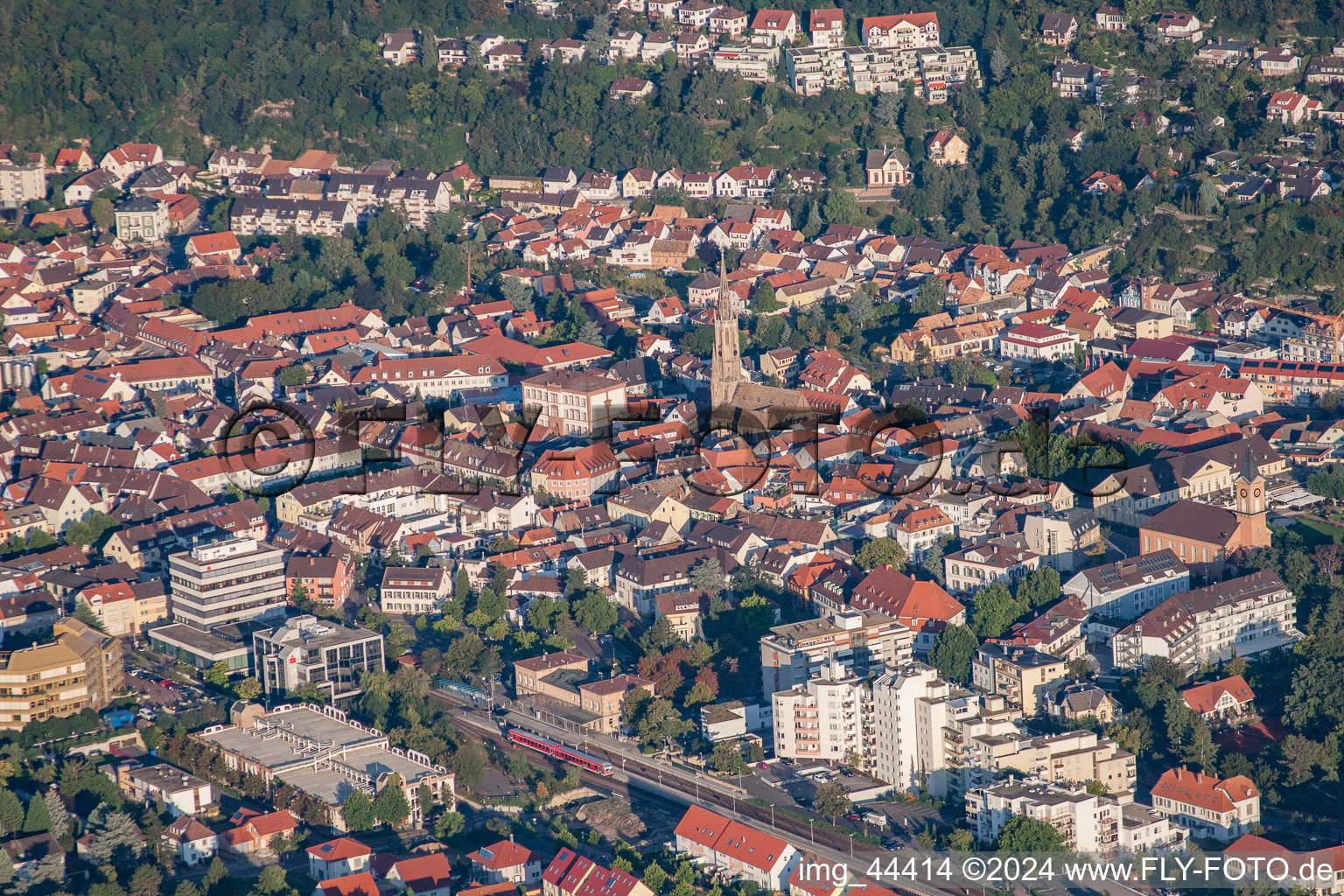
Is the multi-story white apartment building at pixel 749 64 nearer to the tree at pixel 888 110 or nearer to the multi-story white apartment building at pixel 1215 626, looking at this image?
the tree at pixel 888 110

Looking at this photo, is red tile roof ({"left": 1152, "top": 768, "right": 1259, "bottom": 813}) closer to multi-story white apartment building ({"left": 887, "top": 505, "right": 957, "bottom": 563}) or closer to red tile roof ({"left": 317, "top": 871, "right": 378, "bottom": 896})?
multi-story white apartment building ({"left": 887, "top": 505, "right": 957, "bottom": 563})

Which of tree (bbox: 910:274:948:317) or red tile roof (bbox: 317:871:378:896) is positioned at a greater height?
tree (bbox: 910:274:948:317)

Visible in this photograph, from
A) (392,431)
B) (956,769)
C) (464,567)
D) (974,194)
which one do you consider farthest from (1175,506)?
(974,194)

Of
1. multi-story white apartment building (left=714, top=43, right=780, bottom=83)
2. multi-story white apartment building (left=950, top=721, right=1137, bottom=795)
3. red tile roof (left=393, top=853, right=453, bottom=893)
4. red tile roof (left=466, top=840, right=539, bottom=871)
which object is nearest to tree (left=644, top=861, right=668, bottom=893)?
red tile roof (left=466, top=840, right=539, bottom=871)

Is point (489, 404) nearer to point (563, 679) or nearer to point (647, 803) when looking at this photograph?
point (563, 679)

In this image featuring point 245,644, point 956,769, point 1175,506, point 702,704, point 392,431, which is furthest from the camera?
point 392,431

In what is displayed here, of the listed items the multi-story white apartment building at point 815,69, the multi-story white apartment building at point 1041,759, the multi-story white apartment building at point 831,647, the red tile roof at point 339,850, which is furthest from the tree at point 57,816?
the multi-story white apartment building at point 815,69
